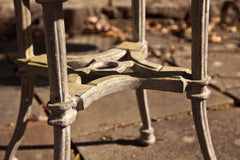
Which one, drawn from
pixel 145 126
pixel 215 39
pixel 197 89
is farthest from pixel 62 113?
pixel 215 39

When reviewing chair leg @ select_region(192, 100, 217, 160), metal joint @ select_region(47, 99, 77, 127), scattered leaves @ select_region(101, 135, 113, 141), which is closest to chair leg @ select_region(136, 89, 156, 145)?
scattered leaves @ select_region(101, 135, 113, 141)

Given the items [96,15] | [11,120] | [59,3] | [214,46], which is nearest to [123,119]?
[11,120]

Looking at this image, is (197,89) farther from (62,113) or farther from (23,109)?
(23,109)

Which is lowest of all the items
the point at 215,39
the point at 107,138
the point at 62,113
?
the point at 107,138

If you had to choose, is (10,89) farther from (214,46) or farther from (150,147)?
(214,46)

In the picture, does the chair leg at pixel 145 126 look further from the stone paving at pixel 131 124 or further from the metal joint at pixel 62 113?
the metal joint at pixel 62 113

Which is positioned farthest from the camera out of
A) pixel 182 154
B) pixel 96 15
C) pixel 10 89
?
pixel 96 15

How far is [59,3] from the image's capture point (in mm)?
1208

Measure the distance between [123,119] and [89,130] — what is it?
0.80 feet

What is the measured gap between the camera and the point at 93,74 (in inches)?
65.0

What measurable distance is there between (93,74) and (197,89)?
0.44 metres

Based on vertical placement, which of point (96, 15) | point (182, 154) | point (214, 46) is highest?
point (96, 15)

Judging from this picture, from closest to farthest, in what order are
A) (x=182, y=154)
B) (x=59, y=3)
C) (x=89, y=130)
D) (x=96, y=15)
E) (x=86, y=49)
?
(x=59, y=3)
(x=182, y=154)
(x=89, y=130)
(x=86, y=49)
(x=96, y=15)

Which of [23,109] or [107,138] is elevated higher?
[23,109]
